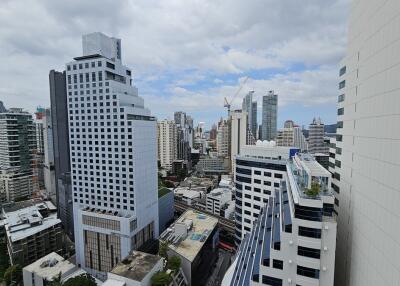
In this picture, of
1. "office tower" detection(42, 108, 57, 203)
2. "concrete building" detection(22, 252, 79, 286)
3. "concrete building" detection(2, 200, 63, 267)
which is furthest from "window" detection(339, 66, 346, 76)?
"office tower" detection(42, 108, 57, 203)

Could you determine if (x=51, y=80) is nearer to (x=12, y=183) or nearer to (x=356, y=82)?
(x=12, y=183)

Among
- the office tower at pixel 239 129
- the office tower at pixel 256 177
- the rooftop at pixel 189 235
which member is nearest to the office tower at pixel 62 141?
the rooftop at pixel 189 235

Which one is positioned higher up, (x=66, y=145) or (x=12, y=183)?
(x=66, y=145)

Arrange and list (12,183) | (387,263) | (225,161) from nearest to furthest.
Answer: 1. (387,263)
2. (12,183)
3. (225,161)

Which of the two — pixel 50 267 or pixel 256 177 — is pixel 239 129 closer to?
pixel 256 177

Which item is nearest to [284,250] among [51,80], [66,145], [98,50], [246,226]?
[246,226]

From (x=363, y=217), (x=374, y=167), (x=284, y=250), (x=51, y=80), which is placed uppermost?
(x=51, y=80)
